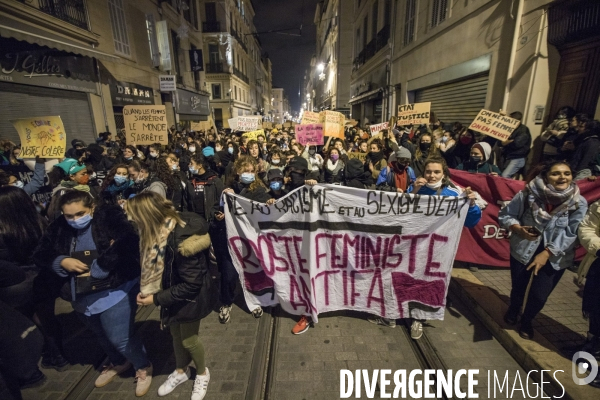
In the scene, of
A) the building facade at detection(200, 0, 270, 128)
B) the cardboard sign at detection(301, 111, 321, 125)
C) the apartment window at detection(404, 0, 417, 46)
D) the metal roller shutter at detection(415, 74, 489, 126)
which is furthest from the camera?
the building facade at detection(200, 0, 270, 128)

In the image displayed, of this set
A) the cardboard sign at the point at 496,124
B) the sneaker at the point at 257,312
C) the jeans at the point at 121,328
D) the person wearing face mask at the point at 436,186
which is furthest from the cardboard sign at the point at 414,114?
the jeans at the point at 121,328

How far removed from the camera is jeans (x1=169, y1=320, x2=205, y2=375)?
232cm

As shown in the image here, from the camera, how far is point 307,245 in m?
3.03

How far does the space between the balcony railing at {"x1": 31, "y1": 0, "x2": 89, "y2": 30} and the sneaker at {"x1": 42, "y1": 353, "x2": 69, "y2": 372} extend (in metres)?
11.2

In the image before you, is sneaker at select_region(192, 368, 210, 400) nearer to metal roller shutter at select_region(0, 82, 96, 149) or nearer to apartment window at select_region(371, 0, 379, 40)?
metal roller shutter at select_region(0, 82, 96, 149)

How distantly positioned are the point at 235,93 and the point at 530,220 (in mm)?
39941

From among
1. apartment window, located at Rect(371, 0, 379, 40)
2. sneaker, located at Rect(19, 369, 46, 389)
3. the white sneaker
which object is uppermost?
apartment window, located at Rect(371, 0, 379, 40)

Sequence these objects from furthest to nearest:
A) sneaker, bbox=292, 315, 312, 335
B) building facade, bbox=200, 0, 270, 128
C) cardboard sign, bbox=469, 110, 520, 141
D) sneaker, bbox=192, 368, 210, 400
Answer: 1. building facade, bbox=200, 0, 270, 128
2. cardboard sign, bbox=469, 110, 520, 141
3. sneaker, bbox=292, 315, 312, 335
4. sneaker, bbox=192, 368, 210, 400

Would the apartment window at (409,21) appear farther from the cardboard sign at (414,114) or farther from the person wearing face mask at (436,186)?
the person wearing face mask at (436,186)

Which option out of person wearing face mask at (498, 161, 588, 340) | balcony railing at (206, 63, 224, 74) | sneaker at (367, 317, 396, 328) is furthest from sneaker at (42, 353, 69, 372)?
balcony railing at (206, 63, 224, 74)

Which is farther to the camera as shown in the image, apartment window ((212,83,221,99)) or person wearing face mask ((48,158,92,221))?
apartment window ((212,83,221,99))

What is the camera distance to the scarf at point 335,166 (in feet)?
17.6

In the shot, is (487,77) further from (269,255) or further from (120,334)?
(120,334)

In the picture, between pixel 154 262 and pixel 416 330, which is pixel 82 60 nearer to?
pixel 154 262
